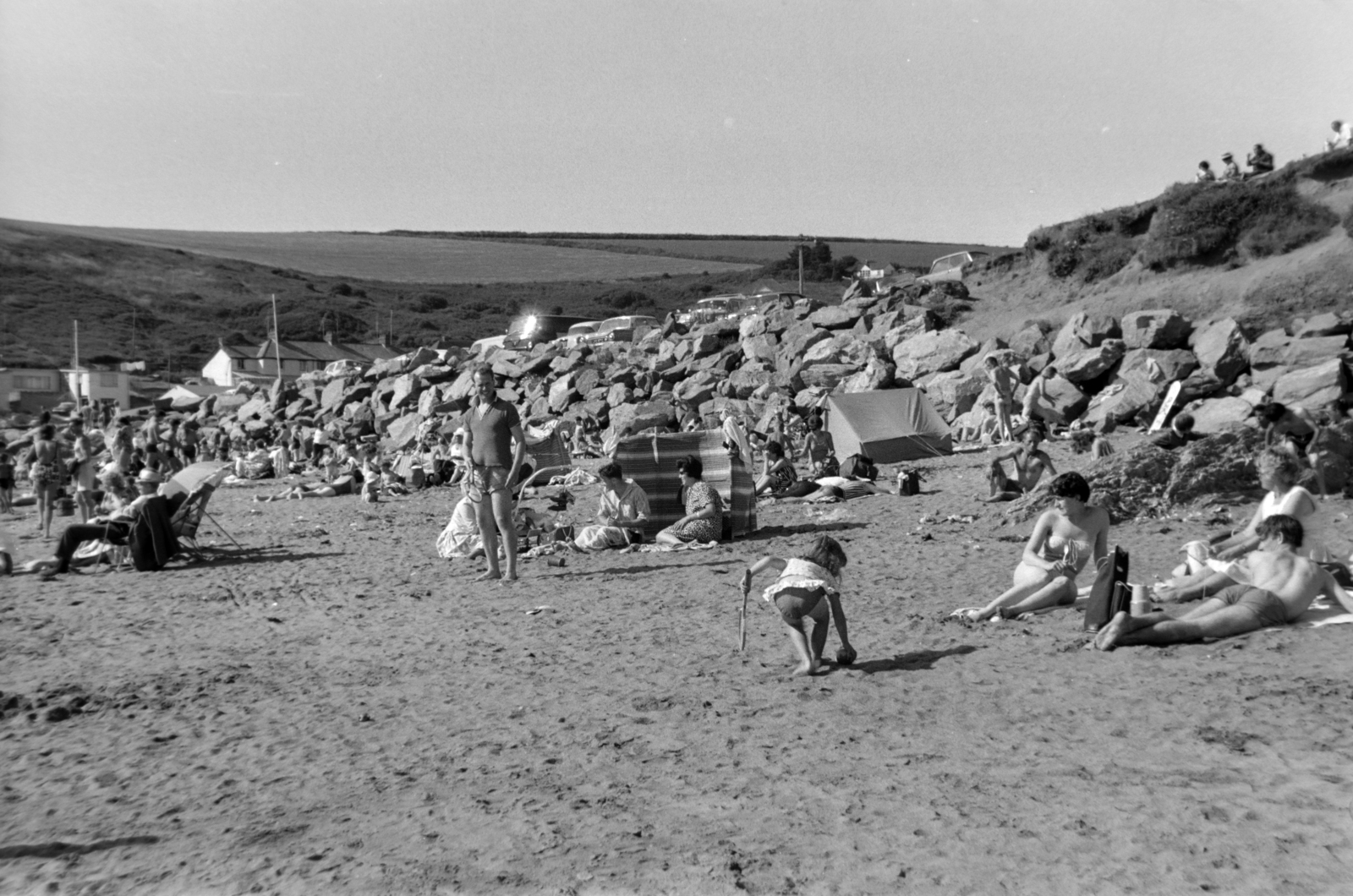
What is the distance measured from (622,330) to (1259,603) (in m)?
33.1

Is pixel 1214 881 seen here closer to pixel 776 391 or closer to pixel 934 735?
pixel 934 735

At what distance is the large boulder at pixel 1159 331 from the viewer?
2067 centimetres

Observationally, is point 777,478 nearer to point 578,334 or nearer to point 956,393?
point 956,393

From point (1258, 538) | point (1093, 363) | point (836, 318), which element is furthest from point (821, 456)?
point (836, 318)

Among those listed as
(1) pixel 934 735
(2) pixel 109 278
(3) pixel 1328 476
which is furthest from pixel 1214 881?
(2) pixel 109 278

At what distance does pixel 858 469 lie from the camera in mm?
14516

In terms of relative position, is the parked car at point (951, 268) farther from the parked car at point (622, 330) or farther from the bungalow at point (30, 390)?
the bungalow at point (30, 390)

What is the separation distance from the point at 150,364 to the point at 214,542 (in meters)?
60.3

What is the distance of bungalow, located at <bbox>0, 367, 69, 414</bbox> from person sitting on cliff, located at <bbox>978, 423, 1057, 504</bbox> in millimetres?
47120

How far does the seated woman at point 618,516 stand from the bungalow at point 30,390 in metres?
45.8

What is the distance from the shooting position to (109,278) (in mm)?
83062

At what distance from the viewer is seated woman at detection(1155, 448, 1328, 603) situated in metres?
6.71

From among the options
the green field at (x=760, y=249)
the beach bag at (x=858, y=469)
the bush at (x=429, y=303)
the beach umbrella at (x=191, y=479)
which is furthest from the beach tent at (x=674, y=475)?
the bush at (x=429, y=303)

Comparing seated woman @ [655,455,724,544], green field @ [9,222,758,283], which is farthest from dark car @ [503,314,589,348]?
green field @ [9,222,758,283]
